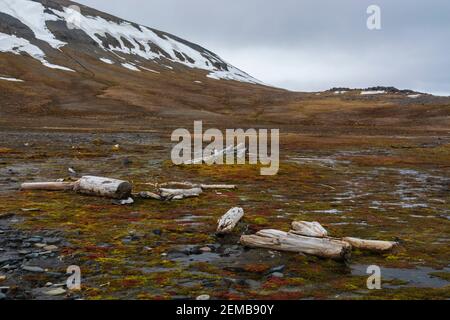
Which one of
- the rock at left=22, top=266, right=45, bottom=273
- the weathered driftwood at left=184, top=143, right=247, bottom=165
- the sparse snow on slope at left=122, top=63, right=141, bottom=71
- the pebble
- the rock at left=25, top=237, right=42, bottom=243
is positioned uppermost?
the sparse snow on slope at left=122, top=63, right=141, bottom=71

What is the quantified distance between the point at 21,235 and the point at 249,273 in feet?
21.1

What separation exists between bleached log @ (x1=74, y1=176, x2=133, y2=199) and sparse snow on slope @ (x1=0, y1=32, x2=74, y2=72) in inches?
5498

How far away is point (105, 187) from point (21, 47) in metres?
162

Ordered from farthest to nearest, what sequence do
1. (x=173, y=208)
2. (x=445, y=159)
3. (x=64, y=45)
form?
(x=64, y=45) < (x=445, y=159) < (x=173, y=208)

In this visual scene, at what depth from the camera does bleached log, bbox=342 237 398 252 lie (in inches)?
483

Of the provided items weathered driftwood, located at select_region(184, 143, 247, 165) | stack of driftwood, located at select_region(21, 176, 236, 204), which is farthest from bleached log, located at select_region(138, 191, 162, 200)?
weathered driftwood, located at select_region(184, 143, 247, 165)

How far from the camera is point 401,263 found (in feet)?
37.7

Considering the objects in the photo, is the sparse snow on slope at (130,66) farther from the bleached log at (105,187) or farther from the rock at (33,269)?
the rock at (33,269)

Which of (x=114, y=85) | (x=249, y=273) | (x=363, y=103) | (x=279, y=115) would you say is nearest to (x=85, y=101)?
(x=114, y=85)

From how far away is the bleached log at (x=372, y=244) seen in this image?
1226 centimetres

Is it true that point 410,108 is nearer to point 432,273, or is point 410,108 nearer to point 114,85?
point 114,85

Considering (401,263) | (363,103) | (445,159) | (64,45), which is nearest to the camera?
(401,263)

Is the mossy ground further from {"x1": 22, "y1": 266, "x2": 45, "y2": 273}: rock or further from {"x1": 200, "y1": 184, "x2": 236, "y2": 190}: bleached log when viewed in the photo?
{"x1": 22, "y1": 266, "x2": 45, "y2": 273}: rock

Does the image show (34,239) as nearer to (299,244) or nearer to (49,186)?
(299,244)
